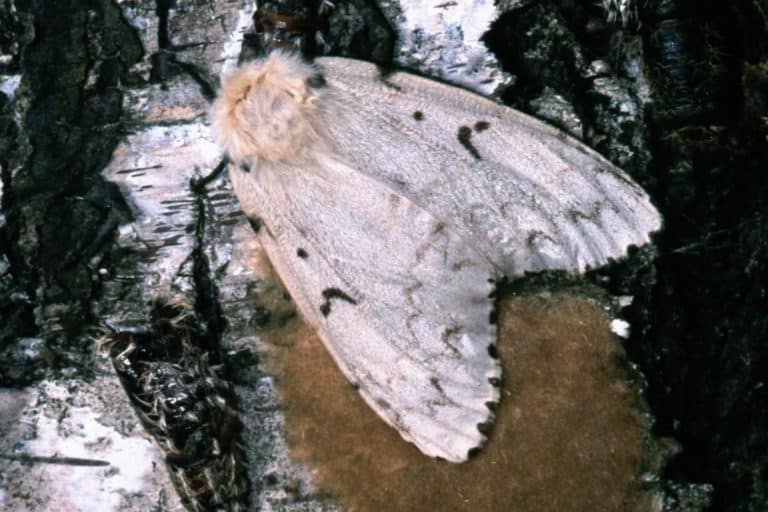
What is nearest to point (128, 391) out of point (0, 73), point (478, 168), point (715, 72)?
point (0, 73)

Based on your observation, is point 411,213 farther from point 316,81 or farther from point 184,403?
point 184,403

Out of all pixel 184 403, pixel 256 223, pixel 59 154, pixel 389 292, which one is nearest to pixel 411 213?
pixel 389 292

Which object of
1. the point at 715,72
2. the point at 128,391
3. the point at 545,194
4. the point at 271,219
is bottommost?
the point at 128,391

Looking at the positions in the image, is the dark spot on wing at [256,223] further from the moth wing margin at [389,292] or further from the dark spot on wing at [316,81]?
the dark spot on wing at [316,81]

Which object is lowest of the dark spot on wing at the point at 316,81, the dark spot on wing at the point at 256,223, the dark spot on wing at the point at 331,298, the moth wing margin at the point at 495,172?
the dark spot on wing at the point at 331,298

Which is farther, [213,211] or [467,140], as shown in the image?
[213,211]

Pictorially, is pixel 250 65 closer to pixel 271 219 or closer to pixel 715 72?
pixel 271 219

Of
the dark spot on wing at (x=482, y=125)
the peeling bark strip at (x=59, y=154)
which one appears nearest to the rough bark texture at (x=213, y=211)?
the peeling bark strip at (x=59, y=154)
